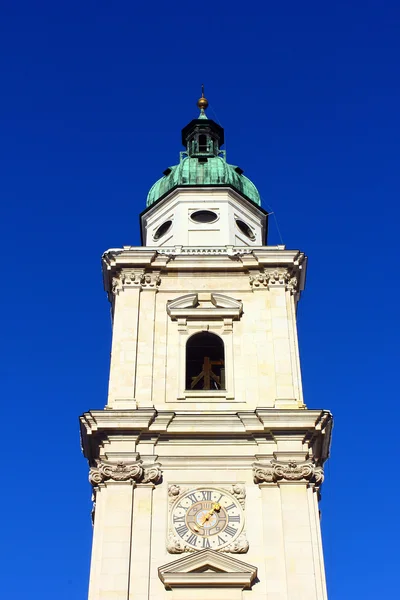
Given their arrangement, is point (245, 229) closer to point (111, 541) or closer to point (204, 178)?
point (204, 178)

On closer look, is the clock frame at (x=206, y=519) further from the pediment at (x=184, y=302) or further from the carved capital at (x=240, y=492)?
the pediment at (x=184, y=302)

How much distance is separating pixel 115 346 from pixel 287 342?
16.4ft

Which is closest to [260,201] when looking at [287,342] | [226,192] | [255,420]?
[226,192]

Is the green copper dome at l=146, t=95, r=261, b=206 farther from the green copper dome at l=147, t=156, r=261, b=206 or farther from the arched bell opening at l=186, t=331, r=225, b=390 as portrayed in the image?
the arched bell opening at l=186, t=331, r=225, b=390

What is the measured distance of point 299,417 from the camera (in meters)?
30.6

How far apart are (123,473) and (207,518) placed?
247 cm

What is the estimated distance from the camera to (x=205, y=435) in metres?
30.8

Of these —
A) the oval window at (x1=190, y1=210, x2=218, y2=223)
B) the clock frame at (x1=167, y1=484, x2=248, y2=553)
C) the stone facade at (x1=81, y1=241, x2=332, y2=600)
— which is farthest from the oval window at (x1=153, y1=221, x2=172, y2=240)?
the clock frame at (x1=167, y1=484, x2=248, y2=553)

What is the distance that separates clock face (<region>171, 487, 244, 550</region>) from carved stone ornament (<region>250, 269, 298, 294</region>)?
756cm

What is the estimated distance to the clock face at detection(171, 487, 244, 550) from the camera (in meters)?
28.9

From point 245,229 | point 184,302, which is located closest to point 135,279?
point 184,302

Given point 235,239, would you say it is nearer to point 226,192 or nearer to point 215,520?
point 226,192

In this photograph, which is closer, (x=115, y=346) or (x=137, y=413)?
(x=137, y=413)

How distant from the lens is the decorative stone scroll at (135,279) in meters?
34.9
